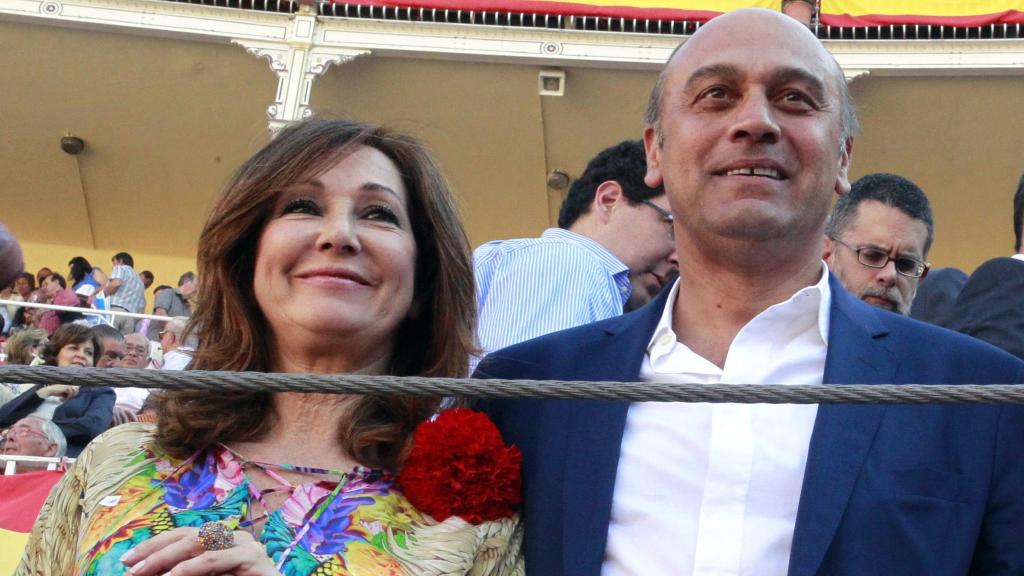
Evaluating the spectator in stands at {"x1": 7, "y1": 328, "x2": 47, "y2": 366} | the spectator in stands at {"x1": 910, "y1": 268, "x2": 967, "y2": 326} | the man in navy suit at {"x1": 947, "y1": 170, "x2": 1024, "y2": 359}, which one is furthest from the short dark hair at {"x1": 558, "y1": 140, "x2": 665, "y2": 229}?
the spectator in stands at {"x1": 7, "y1": 328, "x2": 47, "y2": 366}

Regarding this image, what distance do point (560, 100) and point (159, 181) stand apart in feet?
16.5

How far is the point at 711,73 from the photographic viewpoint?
2086 millimetres

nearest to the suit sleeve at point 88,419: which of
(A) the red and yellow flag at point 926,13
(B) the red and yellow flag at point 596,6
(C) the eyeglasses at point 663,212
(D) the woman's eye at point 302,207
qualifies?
(C) the eyeglasses at point 663,212

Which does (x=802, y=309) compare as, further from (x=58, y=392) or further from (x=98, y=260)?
(x=98, y=260)

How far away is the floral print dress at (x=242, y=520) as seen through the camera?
74.0 inches

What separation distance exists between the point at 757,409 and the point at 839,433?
0.44 ft

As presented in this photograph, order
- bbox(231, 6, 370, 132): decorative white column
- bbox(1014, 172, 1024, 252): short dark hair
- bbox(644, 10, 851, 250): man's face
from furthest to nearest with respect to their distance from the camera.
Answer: bbox(231, 6, 370, 132): decorative white column, bbox(1014, 172, 1024, 252): short dark hair, bbox(644, 10, 851, 250): man's face

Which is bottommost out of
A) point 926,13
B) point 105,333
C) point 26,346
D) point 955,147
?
point 26,346

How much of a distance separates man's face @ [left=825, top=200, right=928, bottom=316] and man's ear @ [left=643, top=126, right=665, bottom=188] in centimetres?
113

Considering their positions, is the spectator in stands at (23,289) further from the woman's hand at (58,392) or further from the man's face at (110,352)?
the woman's hand at (58,392)

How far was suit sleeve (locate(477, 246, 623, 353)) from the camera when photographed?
286 cm

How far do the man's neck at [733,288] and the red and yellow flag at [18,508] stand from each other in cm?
244

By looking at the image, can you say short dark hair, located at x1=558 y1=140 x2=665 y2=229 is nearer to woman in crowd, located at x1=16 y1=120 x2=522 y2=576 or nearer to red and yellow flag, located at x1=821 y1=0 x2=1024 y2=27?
woman in crowd, located at x1=16 y1=120 x2=522 y2=576

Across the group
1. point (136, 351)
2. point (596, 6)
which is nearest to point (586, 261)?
point (136, 351)
